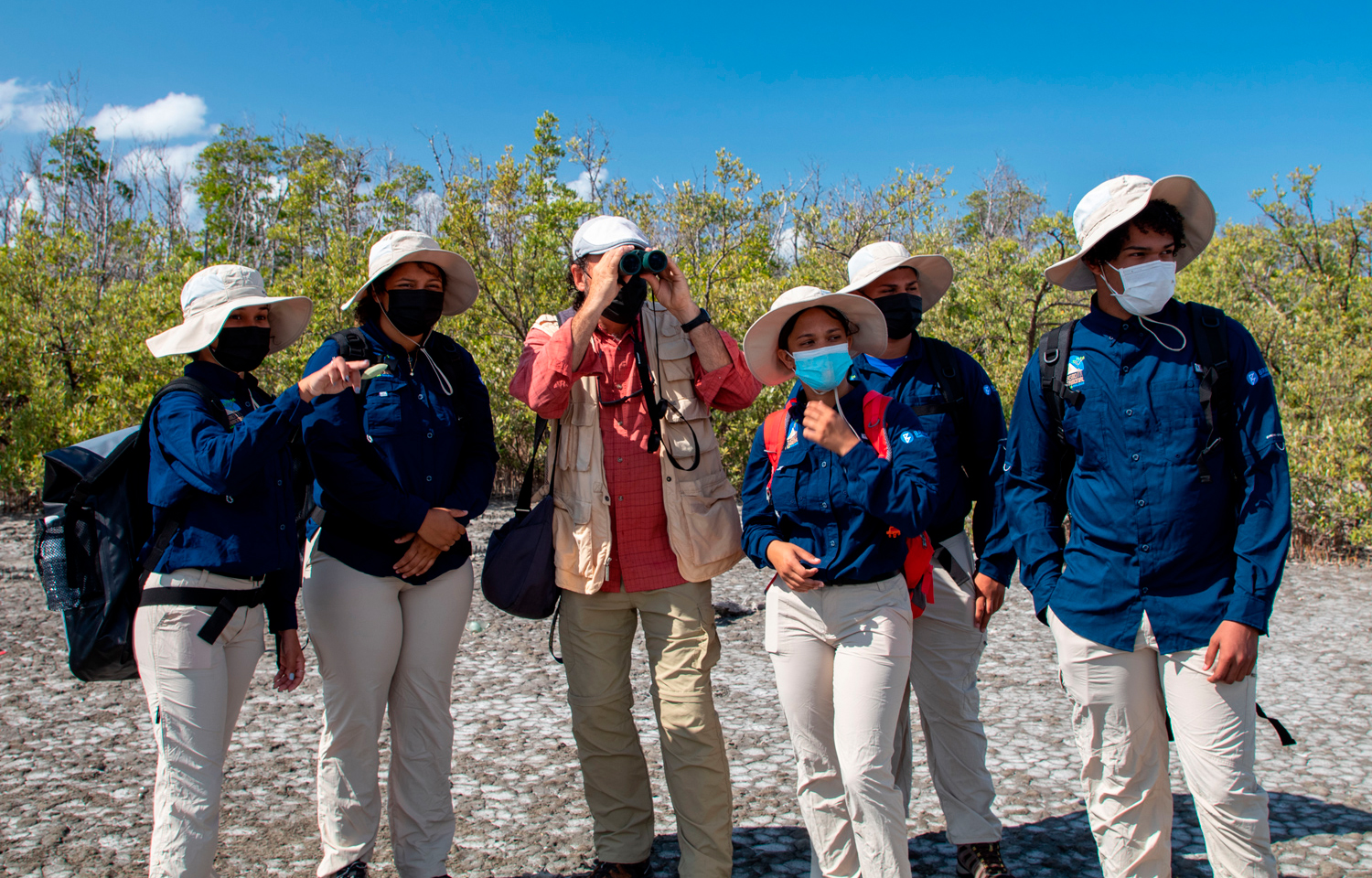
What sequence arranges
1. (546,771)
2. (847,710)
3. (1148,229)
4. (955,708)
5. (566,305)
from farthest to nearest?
(566,305), (546,771), (955,708), (847,710), (1148,229)

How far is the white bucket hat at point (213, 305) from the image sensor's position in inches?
115

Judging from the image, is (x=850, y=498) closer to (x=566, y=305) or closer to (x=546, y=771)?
(x=546, y=771)

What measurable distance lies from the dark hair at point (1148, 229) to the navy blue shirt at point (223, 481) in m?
2.31

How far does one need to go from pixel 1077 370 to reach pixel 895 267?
892 millimetres

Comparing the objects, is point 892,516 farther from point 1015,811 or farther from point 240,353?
point 240,353

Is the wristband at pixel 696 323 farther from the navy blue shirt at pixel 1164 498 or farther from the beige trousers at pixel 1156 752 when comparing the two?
the beige trousers at pixel 1156 752

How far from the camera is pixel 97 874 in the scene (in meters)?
3.26

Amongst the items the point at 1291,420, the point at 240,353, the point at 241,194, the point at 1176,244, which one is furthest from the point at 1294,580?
the point at 241,194

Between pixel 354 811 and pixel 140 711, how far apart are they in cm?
292

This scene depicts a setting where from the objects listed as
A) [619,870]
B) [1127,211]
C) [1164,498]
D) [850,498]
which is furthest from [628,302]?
[619,870]

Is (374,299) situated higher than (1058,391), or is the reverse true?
(374,299)

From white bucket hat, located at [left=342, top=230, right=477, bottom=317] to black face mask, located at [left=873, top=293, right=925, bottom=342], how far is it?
1505mm

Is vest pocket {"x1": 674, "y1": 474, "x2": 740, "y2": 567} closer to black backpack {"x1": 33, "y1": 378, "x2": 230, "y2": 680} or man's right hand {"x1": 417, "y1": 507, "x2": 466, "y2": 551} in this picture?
man's right hand {"x1": 417, "y1": 507, "x2": 466, "y2": 551}

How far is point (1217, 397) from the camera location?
2.40 metres
